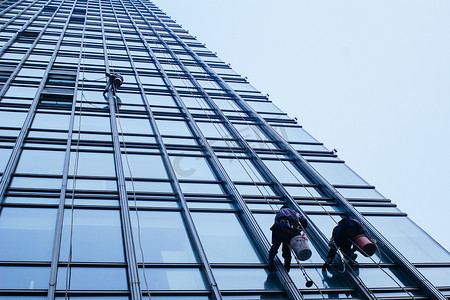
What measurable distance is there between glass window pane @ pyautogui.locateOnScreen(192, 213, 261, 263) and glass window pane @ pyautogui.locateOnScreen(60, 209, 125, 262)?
6.08 feet

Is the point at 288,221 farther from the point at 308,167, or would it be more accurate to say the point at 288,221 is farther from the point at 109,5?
the point at 109,5

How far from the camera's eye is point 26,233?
8781mm

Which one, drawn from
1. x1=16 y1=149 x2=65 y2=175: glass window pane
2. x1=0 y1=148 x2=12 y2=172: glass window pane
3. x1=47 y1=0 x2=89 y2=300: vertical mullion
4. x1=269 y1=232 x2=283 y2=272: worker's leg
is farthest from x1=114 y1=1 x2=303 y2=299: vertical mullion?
x1=0 y1=148 x2=12 y2=172: glass window pane

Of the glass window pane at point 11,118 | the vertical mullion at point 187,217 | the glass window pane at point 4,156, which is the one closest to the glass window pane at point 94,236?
the vertical mullion at point 187,217

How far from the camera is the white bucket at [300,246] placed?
7.71 m

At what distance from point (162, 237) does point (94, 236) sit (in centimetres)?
141

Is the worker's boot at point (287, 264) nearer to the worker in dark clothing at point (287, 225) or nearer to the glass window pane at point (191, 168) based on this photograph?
the worker in dark clothing at point (287, 225)

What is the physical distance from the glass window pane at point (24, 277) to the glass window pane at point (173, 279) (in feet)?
5.47

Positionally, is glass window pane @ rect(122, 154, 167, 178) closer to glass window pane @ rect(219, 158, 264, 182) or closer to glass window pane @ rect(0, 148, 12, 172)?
glass window pane @ rect(219, 158, 264, 182)

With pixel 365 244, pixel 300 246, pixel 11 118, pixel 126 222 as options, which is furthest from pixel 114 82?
pixel 365 244

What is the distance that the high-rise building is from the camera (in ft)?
26.5

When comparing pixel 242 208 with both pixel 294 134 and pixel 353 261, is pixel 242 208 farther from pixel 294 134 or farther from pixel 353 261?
pixel 294 134

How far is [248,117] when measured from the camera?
18.9 m

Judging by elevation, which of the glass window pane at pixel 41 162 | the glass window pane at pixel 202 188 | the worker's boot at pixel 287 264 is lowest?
the worker's boot at pixel 287 264
